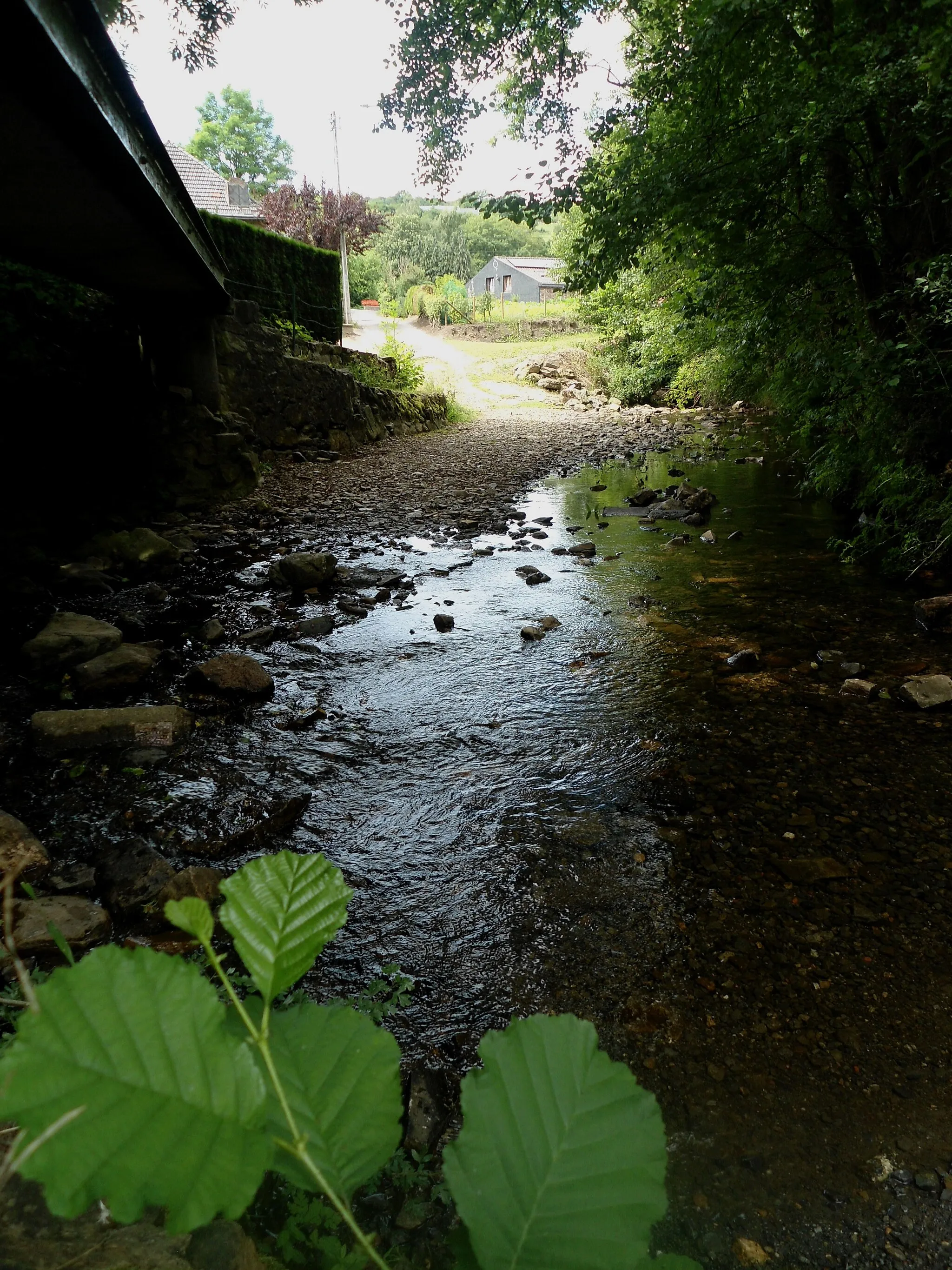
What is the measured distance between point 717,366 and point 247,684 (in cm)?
1252

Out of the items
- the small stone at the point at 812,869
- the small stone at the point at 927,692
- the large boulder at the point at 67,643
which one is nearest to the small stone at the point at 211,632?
the large boulder at the point at 67,643

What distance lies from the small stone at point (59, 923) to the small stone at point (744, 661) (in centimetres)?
364

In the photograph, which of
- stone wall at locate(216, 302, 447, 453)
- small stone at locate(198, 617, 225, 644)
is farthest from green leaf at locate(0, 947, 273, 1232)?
stone wall at locate(216, 302, 447, 453)

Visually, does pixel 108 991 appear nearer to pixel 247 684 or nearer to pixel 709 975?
pixel 709 975

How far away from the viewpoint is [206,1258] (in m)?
0.75

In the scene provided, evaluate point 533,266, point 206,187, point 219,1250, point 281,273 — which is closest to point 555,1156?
point 219,1250

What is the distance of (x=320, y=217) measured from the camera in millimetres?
28953

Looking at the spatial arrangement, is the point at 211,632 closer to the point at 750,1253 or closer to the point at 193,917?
the point at 750,1253

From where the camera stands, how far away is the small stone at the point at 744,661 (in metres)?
4.34

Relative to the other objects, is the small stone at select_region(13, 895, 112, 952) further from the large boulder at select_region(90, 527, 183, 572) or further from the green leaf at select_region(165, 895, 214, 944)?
the large boulder at select_region(90, 527, 183, 572)

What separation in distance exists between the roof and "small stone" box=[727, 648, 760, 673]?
181 feet

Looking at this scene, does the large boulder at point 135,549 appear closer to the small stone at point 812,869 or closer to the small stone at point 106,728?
the small stone at point 106,728

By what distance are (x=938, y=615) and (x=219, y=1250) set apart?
5333 mm

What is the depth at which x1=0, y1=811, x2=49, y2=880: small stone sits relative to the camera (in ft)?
8.20
